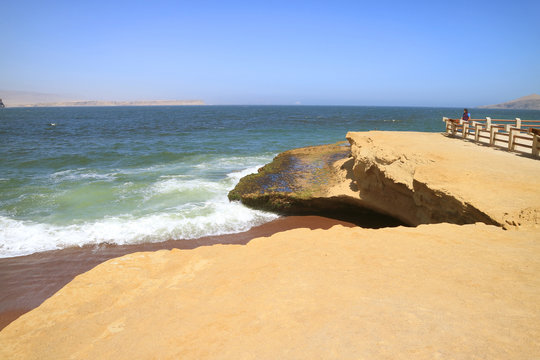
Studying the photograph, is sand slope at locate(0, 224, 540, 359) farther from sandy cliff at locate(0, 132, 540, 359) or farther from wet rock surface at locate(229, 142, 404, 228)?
wet rock surface at locate(229, 142, 404, 228)

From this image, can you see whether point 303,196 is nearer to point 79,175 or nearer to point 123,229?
point 123,229

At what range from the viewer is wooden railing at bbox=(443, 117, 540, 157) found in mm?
10289

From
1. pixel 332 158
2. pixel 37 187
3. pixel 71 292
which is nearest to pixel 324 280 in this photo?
pixel 71 292

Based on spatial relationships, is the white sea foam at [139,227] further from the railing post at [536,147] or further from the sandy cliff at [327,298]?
the railing post at [536,147]

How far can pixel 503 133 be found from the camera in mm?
11656

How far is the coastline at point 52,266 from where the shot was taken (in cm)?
633

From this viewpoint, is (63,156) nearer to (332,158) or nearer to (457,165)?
(332,158)

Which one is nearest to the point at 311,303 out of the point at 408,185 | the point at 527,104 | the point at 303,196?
the point at 408,185

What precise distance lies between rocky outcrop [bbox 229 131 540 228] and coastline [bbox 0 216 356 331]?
1125 mm

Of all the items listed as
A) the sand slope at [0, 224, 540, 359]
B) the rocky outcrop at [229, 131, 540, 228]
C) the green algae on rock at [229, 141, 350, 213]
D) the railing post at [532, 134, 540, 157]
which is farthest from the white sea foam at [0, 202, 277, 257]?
the railing post at [532, 134, 540, 157]

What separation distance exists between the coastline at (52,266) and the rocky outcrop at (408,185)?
1125 mm

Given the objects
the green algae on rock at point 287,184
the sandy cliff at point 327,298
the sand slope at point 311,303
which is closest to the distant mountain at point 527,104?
the green algae on rock at point 287,184

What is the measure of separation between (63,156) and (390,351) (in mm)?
24019

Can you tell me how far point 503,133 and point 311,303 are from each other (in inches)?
484
